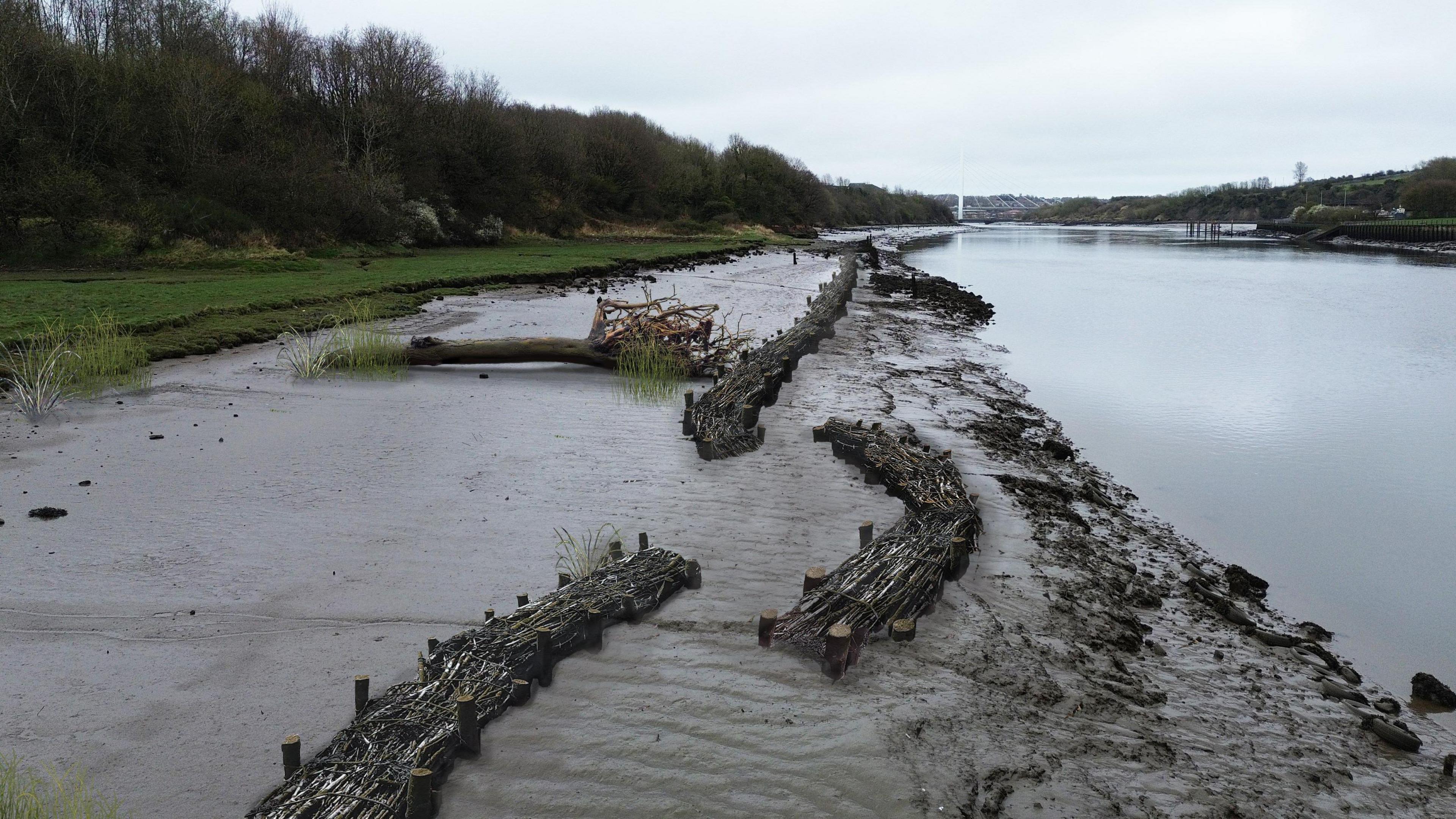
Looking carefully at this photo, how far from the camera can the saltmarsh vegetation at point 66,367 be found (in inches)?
371

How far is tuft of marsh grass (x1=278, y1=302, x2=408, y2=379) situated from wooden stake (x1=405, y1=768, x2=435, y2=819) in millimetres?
9595

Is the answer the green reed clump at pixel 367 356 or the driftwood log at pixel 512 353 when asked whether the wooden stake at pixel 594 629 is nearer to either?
the driftwood log at pixel 512 353

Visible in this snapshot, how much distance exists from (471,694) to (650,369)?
809cm

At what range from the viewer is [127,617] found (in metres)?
5.07

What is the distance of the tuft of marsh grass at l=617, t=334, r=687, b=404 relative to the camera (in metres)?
11.4

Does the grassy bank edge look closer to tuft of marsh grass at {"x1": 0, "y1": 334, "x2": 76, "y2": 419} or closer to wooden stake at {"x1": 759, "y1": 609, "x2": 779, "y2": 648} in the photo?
tuft of marsh grass at {"x1": 0, "y1": 334, "x2": 76, "y2": 419}

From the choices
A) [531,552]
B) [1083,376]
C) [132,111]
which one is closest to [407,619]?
[531,552]

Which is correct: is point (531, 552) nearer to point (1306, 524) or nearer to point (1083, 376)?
point (1306, 524)

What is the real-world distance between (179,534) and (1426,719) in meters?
8.26

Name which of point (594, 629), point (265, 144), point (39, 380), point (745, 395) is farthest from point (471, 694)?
point (265, 144)

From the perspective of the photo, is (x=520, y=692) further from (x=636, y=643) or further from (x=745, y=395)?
(x=745, y=395)

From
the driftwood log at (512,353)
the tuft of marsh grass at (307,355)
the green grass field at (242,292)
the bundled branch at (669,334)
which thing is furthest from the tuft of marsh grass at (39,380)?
the bundled branch at (669,334)

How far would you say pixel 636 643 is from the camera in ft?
16.1

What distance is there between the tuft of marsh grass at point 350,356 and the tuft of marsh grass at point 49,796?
8.85 meters
